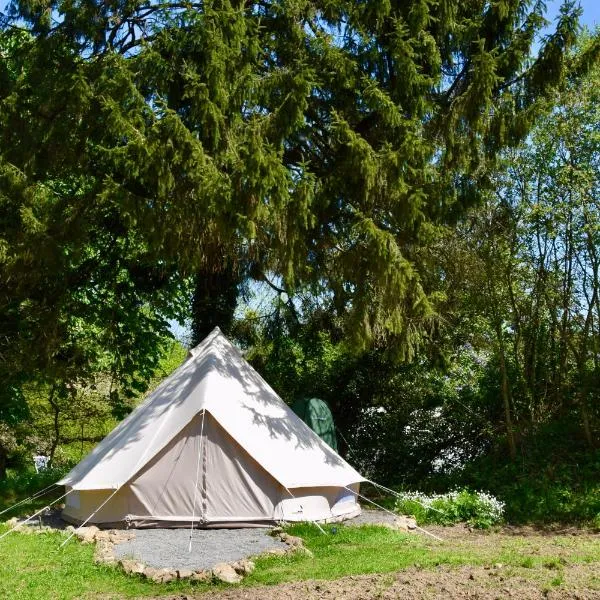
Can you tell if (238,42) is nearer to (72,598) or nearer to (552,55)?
(552,55)

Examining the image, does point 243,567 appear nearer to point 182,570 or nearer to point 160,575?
point 182,570

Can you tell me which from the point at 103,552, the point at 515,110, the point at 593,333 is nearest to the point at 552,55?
the point at 515,110

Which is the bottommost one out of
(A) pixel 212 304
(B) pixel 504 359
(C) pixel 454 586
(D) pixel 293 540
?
(C) pixel 454 586

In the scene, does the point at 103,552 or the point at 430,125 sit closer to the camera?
the point at 103,552

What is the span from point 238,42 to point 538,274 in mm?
5439

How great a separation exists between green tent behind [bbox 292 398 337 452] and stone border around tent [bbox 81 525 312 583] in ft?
12.7

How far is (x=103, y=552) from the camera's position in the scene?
6.99 meters

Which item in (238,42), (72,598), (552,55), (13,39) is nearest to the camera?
(72,598)

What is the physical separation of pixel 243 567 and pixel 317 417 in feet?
17.6

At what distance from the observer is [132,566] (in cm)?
638

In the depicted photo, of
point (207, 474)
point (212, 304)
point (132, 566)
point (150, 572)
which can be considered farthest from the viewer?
point (212, 304)

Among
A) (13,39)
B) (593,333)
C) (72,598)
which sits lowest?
(72,598)

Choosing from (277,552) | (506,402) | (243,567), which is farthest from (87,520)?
(506,402)

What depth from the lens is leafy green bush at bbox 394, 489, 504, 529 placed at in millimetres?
9095
